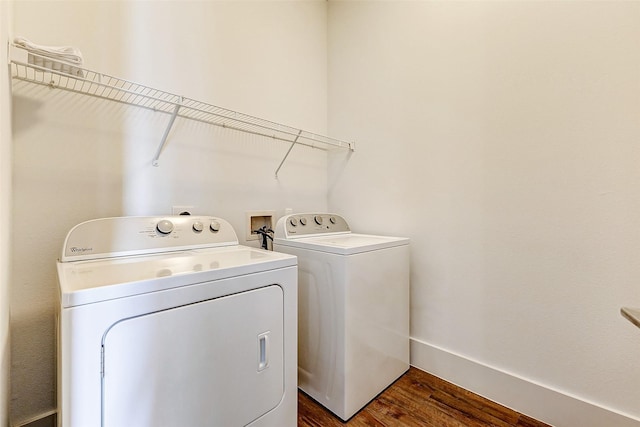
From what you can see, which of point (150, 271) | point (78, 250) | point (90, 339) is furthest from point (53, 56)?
point (90, 339)

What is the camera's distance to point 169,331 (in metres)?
0.76

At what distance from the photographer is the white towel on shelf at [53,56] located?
874mm

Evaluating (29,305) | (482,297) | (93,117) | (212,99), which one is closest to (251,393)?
(29,305)

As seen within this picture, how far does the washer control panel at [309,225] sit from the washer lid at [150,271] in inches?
15.3

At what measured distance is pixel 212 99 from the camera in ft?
5.09

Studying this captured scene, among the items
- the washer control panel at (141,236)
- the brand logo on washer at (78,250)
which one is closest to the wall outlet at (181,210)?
the washer control panel at (141,236)

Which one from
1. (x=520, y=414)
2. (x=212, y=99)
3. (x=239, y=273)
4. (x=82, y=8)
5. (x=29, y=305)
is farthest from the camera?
(x=212, y=99)

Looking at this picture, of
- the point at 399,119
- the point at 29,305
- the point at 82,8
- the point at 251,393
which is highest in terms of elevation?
the point at 82,8

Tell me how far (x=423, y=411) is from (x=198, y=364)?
111cm

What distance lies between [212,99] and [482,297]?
1.85 metres

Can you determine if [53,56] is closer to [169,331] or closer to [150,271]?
[150,271]

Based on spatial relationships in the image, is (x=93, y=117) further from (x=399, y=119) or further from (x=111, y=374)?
(x=399, y=119)

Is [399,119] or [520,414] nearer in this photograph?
[520,414]

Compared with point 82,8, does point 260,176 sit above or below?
below
